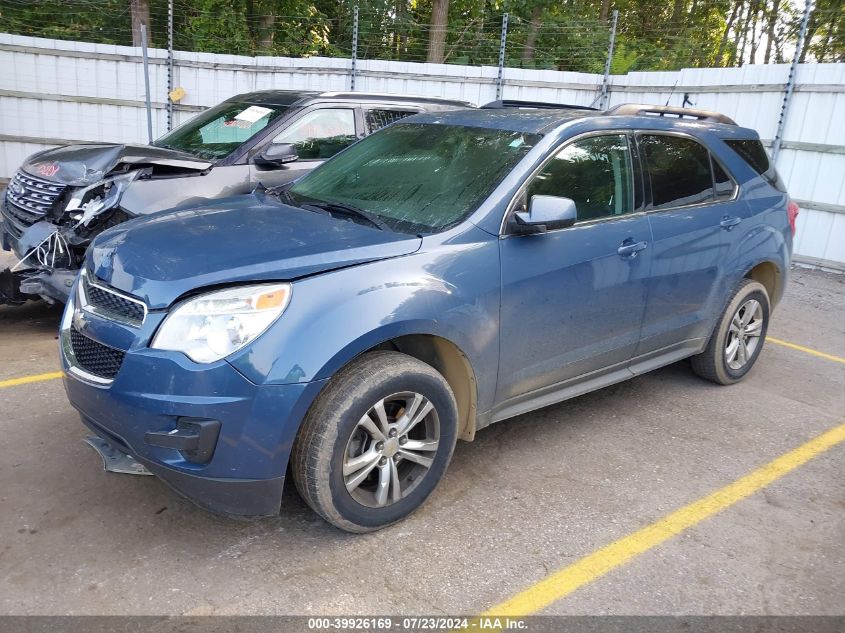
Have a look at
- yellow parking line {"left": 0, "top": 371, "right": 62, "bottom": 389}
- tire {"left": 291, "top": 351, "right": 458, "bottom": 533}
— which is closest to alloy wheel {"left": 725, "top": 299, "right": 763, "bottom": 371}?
tire {"left": 291, "top": 351, "right": 458, "bottom": 533}

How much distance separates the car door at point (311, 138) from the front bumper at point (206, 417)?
138 inches

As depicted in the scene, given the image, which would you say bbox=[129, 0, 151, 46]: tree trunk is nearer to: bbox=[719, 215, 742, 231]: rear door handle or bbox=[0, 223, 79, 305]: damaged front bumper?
bbox=[0, 223, 79, 305]: damaged front bumper

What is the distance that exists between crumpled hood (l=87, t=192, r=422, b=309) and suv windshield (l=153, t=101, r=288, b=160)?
296cm

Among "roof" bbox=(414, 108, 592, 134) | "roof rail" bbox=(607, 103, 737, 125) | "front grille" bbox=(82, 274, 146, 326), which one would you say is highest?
"roof rail" bbox=(607, 103, 737, 125)

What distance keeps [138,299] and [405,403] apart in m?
1.18

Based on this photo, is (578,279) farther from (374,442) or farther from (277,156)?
(277,156)

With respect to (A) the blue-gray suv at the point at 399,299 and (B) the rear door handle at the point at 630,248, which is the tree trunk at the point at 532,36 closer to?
(A) the blue-gray suv at the point at 399,299

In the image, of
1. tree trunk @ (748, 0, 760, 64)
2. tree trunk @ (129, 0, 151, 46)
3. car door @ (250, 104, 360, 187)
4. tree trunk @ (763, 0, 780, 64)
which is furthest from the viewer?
tree trunk @ (748, 0, 760, 64)

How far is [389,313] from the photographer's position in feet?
9.78

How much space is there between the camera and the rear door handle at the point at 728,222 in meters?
4.58

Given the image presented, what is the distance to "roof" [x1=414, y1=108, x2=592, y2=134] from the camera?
153 inches

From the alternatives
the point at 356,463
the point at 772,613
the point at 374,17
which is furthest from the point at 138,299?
the point at 374,17

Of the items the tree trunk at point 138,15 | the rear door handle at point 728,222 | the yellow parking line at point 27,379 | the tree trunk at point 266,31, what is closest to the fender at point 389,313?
the rear door handle at point 728,222

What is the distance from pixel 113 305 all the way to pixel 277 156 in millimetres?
2986
